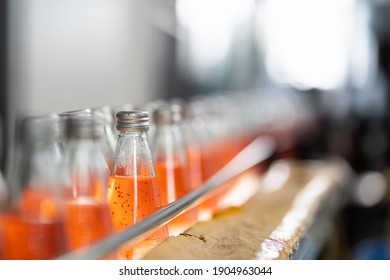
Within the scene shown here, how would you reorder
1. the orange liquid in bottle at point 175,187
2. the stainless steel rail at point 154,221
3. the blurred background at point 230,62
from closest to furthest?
the stainless steel rail at point 154,221, the orange liquid in bottle at point 175,187, the blurred background at point 230,62

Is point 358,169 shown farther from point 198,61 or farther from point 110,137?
point 110,137

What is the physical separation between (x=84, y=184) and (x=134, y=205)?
0.22ft

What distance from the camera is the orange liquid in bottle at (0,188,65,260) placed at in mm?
651

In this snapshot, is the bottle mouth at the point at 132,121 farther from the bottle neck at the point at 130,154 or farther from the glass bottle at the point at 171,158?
the glass bottle at the point at 171,158

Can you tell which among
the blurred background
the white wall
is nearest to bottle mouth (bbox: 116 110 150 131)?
the white wall

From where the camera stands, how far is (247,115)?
7.36ft

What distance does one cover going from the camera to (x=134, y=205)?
2.57 ft

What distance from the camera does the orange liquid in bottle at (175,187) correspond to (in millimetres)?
894

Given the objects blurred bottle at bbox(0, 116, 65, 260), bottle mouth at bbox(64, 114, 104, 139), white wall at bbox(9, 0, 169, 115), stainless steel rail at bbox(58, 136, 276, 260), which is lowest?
stainless steel rail at bbox(58, 136, 276, 260)

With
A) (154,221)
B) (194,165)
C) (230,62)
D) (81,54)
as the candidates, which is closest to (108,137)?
(154,221)

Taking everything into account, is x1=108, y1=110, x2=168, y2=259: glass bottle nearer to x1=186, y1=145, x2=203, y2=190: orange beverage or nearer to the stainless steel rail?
the stainless steel rail

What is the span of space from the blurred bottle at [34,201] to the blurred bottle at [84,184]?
0.8 inches

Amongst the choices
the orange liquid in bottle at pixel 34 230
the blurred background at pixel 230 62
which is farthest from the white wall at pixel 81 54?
the orange liquid in bottle at pixel 34 230

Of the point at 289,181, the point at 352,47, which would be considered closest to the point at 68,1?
the point at 289,181
